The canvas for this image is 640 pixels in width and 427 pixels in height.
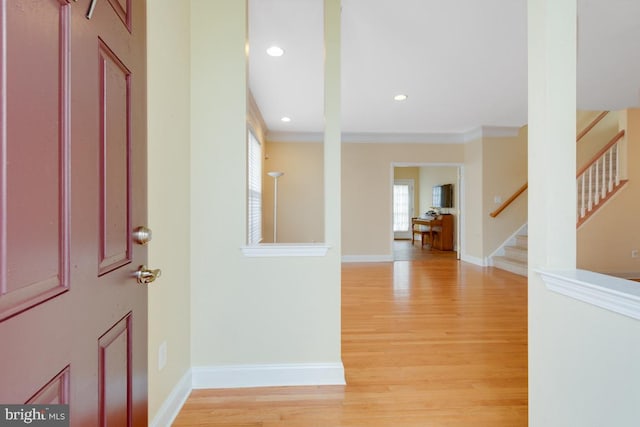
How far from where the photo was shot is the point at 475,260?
19.7 ft

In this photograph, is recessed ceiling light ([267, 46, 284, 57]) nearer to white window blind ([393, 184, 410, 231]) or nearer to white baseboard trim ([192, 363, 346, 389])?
white baseboard trim ([192, 363, 346, 389])

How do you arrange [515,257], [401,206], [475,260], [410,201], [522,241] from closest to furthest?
1. [515,257]
2. [522,241]
3. [475,260]
4. [410,201]
5. [401,206]

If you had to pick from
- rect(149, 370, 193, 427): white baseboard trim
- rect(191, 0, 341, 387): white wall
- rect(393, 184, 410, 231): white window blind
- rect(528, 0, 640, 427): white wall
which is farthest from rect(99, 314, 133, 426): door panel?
rect(393, 184, 410, 231): white window blind

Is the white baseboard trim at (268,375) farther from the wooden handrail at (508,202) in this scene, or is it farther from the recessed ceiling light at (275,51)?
the wooden handrail at (508,202)

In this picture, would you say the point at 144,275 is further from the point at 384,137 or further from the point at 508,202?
the point at 508,202

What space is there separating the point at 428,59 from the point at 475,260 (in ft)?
13.9

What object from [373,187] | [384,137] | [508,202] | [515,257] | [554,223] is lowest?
[515,257]

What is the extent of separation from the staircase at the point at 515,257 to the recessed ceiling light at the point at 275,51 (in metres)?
4.80

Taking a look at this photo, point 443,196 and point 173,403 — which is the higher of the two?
point 443,196

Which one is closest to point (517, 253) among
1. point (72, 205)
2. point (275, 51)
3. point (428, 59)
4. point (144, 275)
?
point (428, 59)

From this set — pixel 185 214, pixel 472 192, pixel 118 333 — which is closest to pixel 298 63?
pixel 185 214

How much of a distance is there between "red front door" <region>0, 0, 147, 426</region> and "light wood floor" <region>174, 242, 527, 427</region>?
91cm

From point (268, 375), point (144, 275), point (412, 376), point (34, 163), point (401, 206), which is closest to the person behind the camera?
point (34, 163)

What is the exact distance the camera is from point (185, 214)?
1813 millimetres
